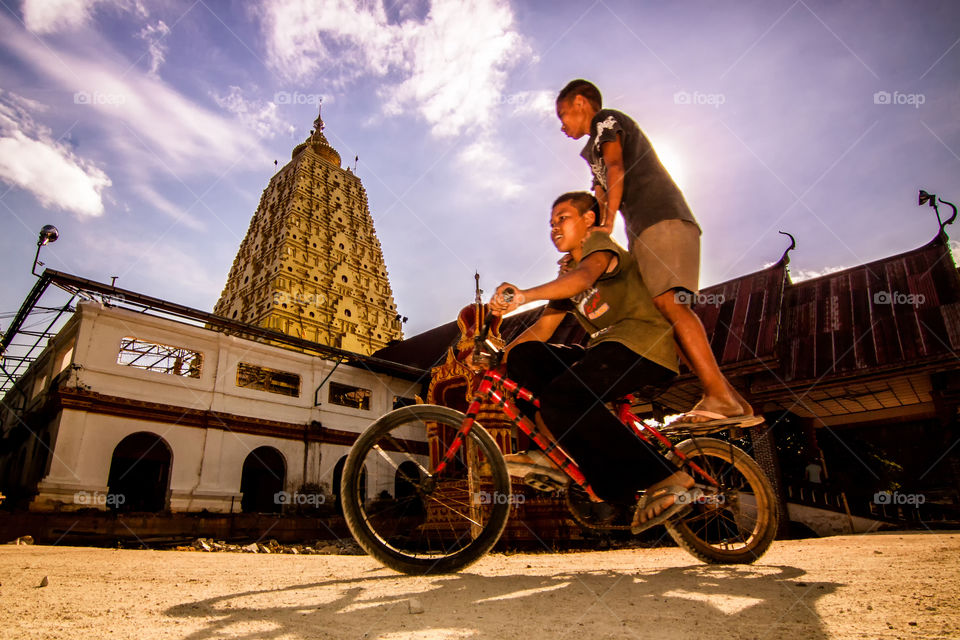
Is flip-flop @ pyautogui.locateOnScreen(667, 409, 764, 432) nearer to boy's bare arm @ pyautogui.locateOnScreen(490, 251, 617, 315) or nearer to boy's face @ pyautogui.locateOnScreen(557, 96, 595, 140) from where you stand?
boy's bare arm @ pyautogui.locateOnScreen(490, 251, 617, 315)

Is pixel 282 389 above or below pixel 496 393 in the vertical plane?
above

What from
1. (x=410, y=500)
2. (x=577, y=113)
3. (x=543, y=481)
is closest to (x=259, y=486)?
(x=410, y=500)

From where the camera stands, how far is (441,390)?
13.2 m


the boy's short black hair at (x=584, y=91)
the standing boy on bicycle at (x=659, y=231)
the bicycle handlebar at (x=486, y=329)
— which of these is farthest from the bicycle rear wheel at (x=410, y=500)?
the boy's short black hair at (x=584, y=91)

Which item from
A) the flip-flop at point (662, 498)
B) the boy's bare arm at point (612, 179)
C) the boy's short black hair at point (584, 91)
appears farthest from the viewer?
the boy's short black hair at point (584, 91)

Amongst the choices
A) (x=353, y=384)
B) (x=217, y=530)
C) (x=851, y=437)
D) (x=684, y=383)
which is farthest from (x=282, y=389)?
(x=851, y=437)

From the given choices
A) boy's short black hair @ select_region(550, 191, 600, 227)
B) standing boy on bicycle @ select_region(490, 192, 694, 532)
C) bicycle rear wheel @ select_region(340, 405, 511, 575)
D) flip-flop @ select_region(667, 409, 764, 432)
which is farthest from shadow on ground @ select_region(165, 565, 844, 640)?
boy's short black hair @ select_region(550, 191, 600, 227)

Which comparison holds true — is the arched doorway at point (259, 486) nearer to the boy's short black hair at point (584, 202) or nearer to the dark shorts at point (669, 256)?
the boy's short black hair at point (584, 202)

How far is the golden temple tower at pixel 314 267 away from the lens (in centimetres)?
2877

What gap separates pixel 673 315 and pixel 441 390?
11.0m

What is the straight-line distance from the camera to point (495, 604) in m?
1.84

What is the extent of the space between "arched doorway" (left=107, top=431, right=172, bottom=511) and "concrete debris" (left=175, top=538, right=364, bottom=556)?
958cm

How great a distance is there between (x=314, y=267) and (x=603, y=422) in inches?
1214

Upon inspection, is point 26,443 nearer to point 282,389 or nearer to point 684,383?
point 282,389
